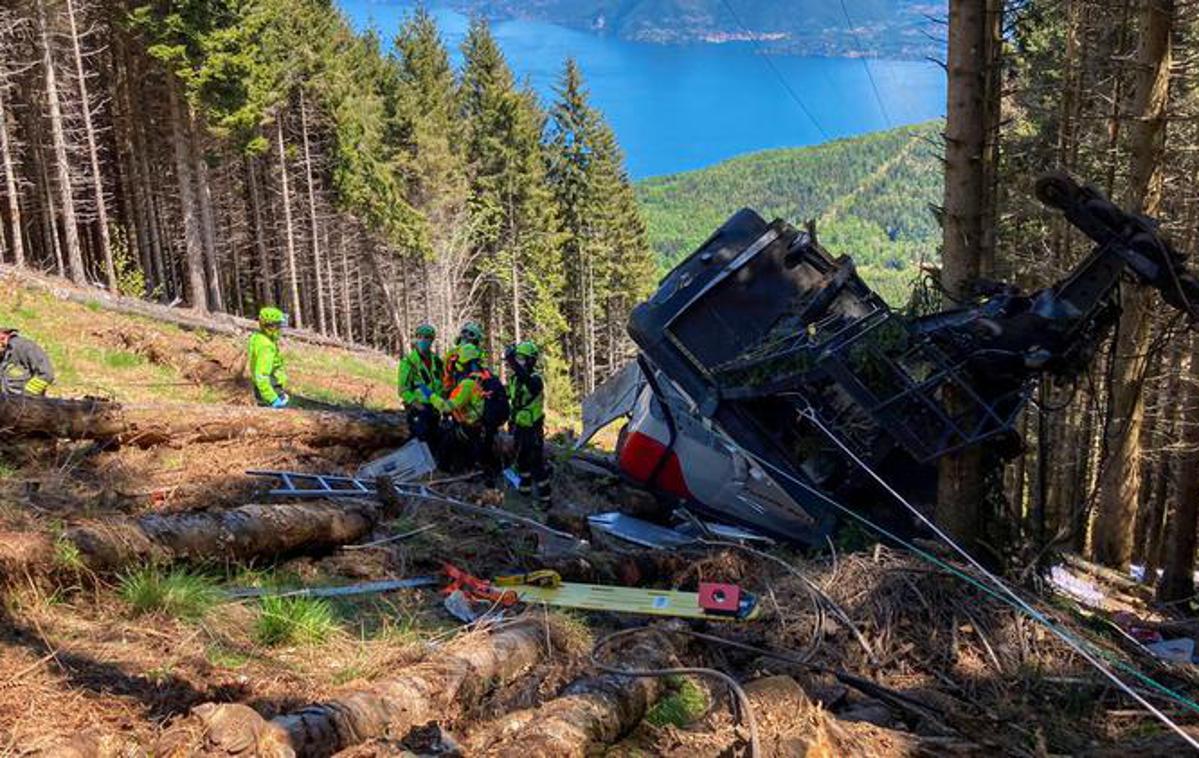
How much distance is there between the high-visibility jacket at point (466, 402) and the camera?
10.1 meters

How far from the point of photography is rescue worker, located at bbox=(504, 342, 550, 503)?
32.8 ft

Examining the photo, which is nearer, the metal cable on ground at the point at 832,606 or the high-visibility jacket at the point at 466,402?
the metal cable on ground at the point at 832,606

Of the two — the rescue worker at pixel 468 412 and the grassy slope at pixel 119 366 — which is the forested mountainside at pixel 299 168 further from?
the rescue worker at pixel 468 412

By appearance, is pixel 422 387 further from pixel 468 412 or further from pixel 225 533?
pixel 225 533

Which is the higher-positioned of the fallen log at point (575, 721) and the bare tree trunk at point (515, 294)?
the fallen log at point (575, 721)

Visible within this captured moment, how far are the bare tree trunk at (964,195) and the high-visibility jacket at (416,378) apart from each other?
5.61 meters

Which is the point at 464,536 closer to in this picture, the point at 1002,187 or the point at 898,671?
the point at 898,671

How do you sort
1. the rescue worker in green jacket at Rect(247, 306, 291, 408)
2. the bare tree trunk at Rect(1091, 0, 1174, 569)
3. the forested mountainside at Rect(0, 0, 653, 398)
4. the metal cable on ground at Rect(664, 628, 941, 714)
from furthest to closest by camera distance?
the forested mountainside at Rect(0, 0, 653, 398), the rescue worker in green jacket at Rect(247, 306, 291, 408), the bare tree trunk at Rect(1091, 0, 1174, 569), the metal cable on ground at Rect(664, 628, 941, 714)

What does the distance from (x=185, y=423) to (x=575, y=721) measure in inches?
258

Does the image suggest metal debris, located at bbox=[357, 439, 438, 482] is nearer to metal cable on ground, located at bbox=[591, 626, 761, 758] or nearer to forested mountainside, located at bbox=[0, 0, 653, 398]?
metal cable on ground, located at bbox=[591, 626, 761, 758]

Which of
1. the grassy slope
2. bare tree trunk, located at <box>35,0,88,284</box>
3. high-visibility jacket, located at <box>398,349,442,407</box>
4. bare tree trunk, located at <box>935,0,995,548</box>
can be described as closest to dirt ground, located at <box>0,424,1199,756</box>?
bare tree trunk, located at <box>935,0,995,548</box>

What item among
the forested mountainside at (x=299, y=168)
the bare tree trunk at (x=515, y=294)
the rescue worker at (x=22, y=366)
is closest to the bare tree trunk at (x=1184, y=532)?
the rescue worker at (x=22, y=366)

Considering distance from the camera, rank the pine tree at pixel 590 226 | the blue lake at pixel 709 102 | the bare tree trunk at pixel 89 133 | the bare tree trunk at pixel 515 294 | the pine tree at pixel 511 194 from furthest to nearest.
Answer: the blue lake at pixel 709 102 < the bare tree trunk at pixel 515 294 < the pine tree at pixel 590 226 < the pine tree at pixel 511 194 < the bare tree trunk at pixel 89 133

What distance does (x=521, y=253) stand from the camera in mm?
44031
